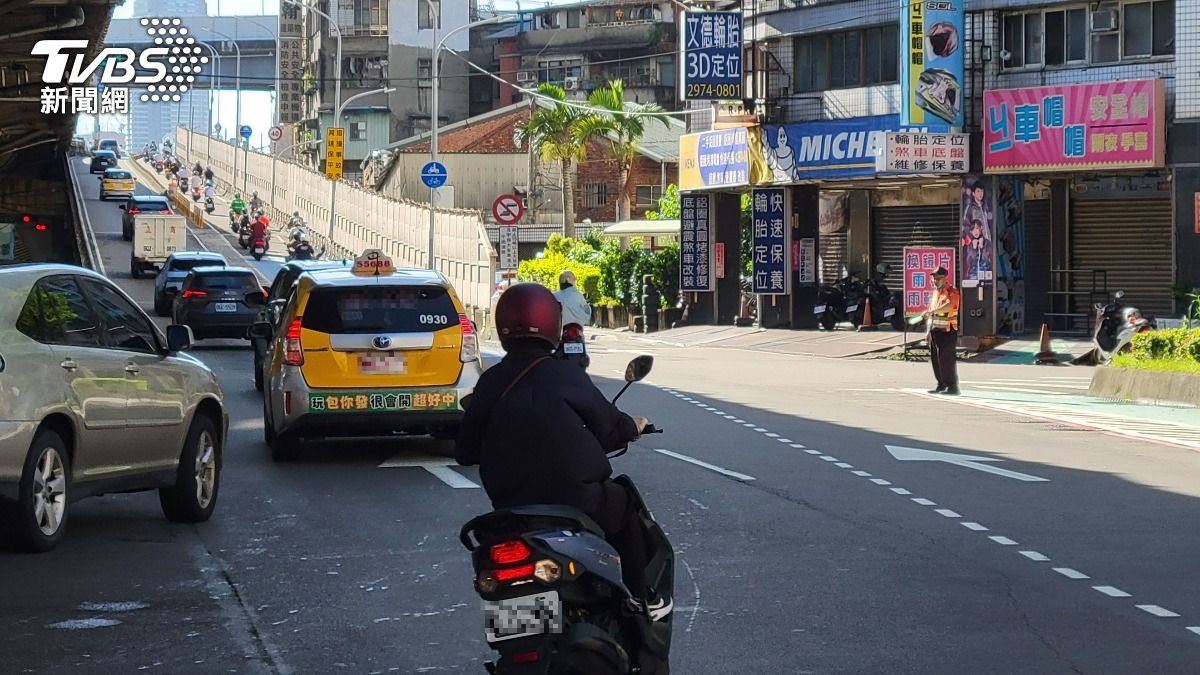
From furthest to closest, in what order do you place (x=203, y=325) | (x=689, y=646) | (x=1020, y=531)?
(x=203, y=325) → (x=1020, y=531) → (x=689, y=646)

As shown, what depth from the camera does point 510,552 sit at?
582 centimetres

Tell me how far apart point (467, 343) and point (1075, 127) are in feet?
73.2

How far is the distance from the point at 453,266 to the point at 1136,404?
110 feet

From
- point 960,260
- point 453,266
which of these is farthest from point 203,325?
point 453,266

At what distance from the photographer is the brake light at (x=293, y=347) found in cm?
1572

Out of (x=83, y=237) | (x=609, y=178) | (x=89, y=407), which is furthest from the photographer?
(x=609, y=178)

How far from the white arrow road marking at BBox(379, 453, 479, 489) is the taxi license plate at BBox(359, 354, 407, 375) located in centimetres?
82

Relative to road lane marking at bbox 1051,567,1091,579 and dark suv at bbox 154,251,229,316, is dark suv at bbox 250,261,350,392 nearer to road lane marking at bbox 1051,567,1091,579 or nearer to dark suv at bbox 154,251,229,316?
road lane marking at bbox 1051,567,1091,579

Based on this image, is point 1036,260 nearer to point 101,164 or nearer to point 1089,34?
point 1089,34

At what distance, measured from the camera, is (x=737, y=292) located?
48562mm

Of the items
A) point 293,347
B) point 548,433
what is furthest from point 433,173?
point 548,433

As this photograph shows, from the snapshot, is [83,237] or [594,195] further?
[594,195]

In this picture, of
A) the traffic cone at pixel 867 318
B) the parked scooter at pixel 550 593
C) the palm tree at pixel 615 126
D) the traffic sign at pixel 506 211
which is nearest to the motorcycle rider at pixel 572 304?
the parked scooter at pixel 550 593

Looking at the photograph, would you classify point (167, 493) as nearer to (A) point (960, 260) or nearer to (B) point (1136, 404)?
(B) point (1136, 404)
